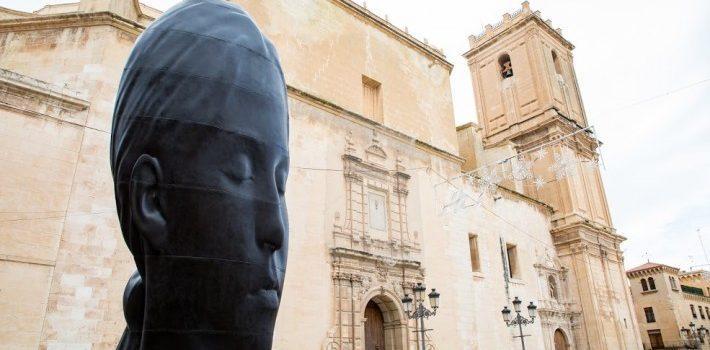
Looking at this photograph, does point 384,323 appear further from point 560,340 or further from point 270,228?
point 270,228

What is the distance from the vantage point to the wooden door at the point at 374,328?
12.2 metres

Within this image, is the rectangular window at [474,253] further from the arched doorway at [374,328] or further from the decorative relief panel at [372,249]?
the arched doorway at [374,328]

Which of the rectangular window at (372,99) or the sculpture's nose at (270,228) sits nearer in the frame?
the sculpture's nose at (270,228)

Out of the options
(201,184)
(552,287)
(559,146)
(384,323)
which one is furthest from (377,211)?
(559,146)

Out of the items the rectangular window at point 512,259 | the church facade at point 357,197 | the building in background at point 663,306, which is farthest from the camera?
→ the building in background at point 663,306

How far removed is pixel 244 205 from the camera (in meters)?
1.97

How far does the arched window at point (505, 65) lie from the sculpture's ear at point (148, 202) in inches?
999

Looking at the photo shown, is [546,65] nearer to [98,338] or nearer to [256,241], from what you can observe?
[98,338]

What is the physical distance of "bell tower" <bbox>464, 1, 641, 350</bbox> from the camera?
19250mm

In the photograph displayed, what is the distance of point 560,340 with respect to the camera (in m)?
18.1

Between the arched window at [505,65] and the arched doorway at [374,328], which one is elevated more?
the arched window at [505,65]

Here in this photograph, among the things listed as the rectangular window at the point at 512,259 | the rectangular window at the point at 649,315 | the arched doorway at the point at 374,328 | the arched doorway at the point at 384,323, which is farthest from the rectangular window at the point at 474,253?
the rectangular window at the point at 649,315

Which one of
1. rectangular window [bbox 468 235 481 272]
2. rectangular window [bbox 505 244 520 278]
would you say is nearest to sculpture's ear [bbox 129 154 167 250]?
rectangular window [bbox 468 235 481 272]

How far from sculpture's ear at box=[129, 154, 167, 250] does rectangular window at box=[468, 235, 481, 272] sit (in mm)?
14777
